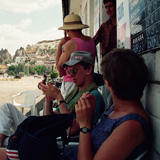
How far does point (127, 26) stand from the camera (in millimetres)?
1826

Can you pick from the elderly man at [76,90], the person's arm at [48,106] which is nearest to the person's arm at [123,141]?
the elderly man at [76,90]

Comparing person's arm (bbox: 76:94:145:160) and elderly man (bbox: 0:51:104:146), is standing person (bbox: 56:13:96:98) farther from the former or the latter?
person's arm (bbox: 76:94:145:160)

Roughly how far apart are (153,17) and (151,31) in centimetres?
8

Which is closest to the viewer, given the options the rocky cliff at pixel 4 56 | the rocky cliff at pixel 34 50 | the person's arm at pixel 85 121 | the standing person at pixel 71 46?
the person's arm at pixel 85 121

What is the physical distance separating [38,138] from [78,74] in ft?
2.75

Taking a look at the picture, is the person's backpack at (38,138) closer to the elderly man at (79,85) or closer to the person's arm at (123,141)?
the person's arm at (123,141)

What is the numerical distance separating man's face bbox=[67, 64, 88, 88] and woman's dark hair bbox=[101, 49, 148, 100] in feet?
2.44

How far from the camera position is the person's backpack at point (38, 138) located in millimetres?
1195

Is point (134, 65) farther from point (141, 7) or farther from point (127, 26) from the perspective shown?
point (127, 26)

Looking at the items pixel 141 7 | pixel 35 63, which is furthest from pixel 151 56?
pixel 35 63

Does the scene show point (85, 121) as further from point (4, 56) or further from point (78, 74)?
point (4, 56)

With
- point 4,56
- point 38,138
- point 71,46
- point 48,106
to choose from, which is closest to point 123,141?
point 38,138

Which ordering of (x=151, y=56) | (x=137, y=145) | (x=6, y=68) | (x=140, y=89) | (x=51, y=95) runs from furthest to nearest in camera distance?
(x=6, y=68)
(x=51, y=95)
(x=151, y=56)
(x=140, y=89)
(x=137, y=145)

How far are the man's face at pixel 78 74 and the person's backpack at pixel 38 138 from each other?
63 cm
